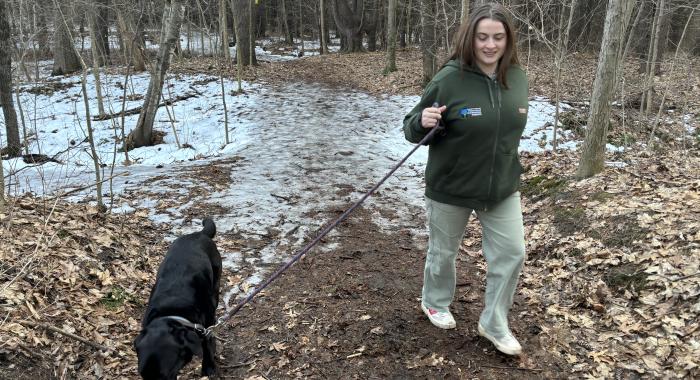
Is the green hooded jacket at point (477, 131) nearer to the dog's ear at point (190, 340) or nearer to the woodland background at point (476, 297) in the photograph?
the woodland background at point (476, 297)

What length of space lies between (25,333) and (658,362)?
460cm

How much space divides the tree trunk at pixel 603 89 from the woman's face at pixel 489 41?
3.73 m

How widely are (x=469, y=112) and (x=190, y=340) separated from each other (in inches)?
92.6

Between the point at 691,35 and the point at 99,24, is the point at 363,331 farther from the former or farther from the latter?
the point at 99,24

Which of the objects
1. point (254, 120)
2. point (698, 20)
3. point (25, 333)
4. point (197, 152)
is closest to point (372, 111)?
point (254, 120)

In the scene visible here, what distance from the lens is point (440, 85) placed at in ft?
9.93

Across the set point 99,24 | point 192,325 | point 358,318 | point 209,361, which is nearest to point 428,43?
point 99,24

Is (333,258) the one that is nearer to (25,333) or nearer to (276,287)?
(276,287)

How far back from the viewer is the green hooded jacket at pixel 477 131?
2938 millimetres

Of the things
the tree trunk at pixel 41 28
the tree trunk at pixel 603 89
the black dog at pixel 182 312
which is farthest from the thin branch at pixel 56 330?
the tree trunk at pixel 41 28

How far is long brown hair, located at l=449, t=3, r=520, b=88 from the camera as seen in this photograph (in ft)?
9.48

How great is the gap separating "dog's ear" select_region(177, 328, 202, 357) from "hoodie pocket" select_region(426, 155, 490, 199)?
1970mm

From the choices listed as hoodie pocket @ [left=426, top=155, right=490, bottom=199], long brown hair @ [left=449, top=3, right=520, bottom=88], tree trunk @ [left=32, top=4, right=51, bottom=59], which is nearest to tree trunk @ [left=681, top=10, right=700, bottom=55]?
long brown hair @ [left=449, top=3, right=520, bottom=88]

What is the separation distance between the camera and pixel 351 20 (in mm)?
29484
